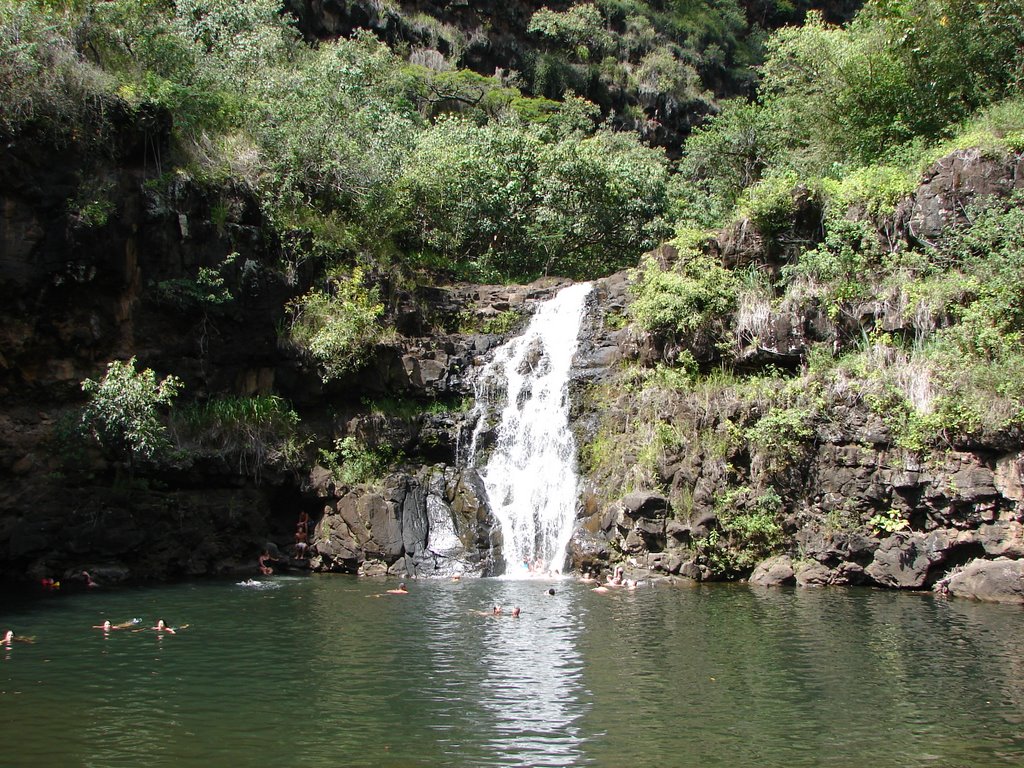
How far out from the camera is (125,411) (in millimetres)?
20562

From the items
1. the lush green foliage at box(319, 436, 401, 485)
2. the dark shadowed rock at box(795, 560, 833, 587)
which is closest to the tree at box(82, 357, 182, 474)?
the lush green foliage at box(319, 436, 401, 485)

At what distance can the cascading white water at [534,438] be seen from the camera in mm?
22688

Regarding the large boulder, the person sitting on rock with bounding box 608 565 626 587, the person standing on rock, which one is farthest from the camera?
the person standing on rock

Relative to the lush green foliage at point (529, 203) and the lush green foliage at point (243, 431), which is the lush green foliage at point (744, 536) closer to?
the lush green foliage at point (243, 431)

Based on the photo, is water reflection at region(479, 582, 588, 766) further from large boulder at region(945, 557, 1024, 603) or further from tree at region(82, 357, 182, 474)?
tree at region(82, 357, 182, 474)

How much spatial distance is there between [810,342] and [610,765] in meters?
16.0

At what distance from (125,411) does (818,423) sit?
1601cm

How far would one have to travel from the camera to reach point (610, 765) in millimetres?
8469

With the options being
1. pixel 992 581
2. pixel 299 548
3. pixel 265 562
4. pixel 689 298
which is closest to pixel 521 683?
pixel 992 581

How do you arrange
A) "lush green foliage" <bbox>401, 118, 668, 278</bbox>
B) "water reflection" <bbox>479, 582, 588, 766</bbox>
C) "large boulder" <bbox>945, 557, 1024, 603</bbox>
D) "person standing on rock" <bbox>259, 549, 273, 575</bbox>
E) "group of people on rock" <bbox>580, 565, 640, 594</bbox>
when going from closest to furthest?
"water reflection" <bbox>479, 582, 588, 766</bbox> < "large boulder" <bbox>945, 557, 1024, 603</bbox> < "group of people on rock" <bbox>580, 565, 640, 594</bbox> < "person standing on rock" <bbox>259, 549, 273, 575</bbox> < "lush green foliage" <bbox>401, 118, 668, 278</bbox>

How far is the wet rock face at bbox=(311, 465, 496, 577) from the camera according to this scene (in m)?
22.3

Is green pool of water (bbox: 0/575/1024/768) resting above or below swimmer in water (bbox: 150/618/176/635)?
below

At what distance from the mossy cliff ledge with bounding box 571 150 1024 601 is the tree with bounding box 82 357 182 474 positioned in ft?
34.5

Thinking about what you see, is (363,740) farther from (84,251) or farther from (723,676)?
(84,251)
